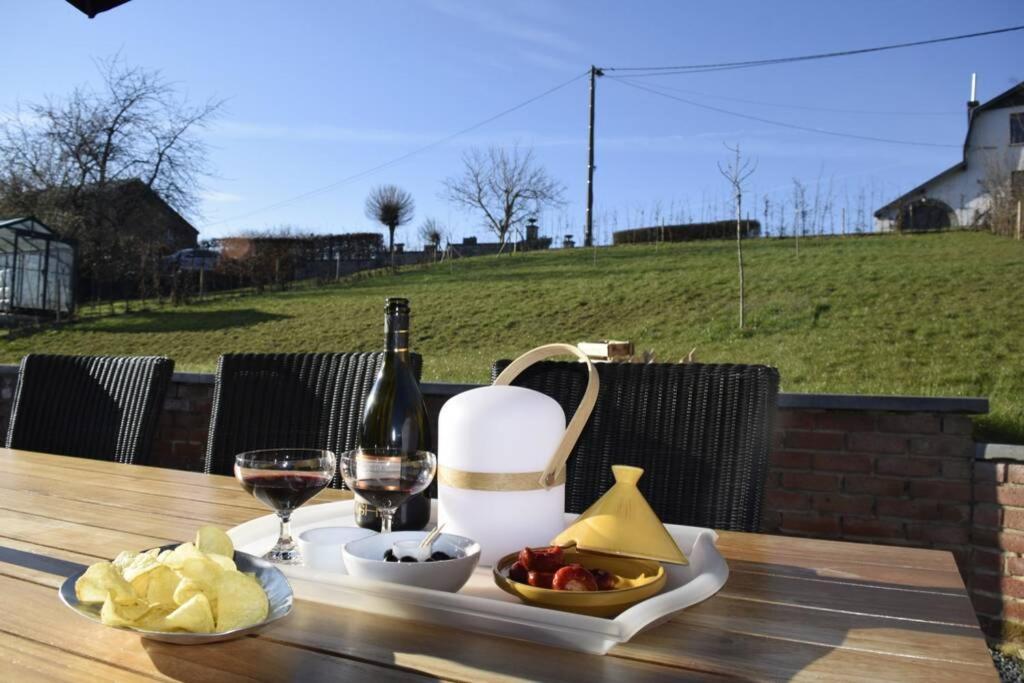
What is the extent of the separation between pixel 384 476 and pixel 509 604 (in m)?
0.25

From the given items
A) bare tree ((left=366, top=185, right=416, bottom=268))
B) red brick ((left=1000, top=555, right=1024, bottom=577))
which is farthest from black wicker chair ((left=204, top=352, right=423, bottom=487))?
bare tree ((left=366, top=185, right=416, bottom=268))

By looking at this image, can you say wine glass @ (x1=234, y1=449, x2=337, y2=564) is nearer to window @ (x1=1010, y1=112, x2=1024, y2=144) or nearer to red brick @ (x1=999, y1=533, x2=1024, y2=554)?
red brick @ (x1=999, y1=533, x2=1024, y2=554)

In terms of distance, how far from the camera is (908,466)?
95.9 inches

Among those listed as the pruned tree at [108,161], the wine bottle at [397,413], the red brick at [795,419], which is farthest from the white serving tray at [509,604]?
the pruned tree at [108,161]

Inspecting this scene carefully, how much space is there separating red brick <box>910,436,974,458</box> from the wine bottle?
1.82 meters

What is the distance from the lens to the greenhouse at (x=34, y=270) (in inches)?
458

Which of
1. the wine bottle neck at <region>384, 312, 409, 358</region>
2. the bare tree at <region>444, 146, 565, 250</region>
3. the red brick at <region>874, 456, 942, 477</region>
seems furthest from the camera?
the bare tree at <region>444, 146, 565, 250</region>

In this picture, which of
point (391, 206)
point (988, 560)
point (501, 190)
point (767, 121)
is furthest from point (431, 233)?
point (988, 560)

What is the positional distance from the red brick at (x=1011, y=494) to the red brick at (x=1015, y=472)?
2 cm

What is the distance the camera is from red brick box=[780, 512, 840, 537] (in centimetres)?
254

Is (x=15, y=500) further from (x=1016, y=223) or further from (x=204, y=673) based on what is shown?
(x=1016, y=223)

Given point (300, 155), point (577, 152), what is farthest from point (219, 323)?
point (577, 152)

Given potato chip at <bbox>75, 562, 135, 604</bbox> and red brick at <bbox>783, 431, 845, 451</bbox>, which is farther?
red brick at <bbox>783, 431, 845, 451</bbox>

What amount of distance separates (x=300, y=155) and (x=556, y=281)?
168 inches
